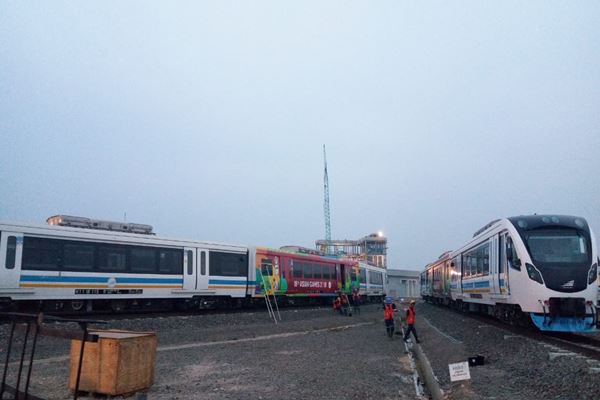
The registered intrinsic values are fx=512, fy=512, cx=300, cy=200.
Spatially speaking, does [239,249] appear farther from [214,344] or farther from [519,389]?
[519,389]

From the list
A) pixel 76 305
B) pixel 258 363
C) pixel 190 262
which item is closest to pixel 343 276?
pixel 190 262

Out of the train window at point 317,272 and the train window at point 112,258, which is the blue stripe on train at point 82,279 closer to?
the train window at point 112,258

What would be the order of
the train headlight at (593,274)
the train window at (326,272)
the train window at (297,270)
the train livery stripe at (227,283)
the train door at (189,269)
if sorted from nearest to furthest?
the train headlight at (593,274) → the train door at (189,269) → the train livery stripe at (227,283) → the train window at (297,270) → the train window at (326,272)

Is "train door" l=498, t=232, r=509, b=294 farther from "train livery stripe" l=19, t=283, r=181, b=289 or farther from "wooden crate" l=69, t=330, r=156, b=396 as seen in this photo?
"train livery stripe" l=19, t=283, r=181, b=289

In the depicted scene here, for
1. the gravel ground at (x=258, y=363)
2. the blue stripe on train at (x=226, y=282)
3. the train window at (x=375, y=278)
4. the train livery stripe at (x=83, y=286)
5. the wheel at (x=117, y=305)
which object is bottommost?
the gravel ground at (x=258, y=363)

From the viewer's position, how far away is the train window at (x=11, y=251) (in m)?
15.6

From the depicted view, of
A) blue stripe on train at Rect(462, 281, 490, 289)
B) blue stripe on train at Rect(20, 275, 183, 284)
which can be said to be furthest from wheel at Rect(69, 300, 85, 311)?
blue stripe on train at Rect(462, 281, 490, 289)

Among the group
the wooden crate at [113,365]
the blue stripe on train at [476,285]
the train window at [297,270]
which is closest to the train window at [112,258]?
the wooden crate at [113,365]

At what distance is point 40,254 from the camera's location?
16453 mm

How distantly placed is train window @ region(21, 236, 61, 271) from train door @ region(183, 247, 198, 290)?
552 cm

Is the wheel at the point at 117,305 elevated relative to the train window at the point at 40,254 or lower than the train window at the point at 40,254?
lower

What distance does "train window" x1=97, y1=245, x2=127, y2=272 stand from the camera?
59.7ft

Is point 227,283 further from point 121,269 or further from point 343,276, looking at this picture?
point 343,276

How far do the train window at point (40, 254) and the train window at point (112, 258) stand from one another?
62.1 inches
